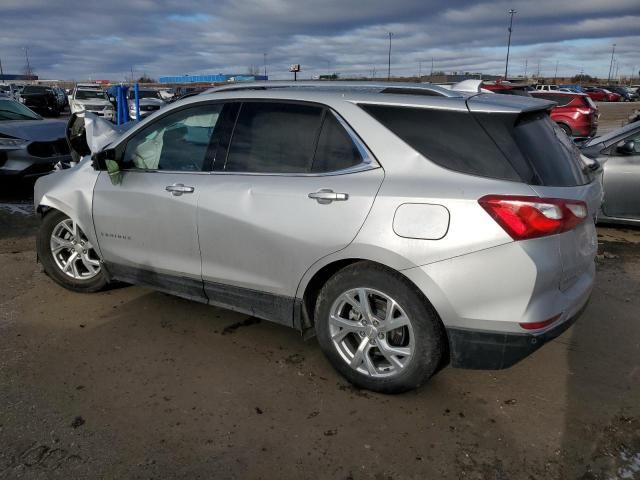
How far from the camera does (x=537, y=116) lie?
307cm

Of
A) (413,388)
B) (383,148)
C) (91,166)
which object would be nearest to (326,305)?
(413,388)

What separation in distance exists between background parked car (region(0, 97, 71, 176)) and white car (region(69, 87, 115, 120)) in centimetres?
1310

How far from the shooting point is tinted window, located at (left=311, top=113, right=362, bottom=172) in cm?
303

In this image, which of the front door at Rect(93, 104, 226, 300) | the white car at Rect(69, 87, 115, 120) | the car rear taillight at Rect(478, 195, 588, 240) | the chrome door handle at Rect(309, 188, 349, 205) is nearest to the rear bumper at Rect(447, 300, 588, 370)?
the car rear taillight at Rect(478, 195, 588, 240)

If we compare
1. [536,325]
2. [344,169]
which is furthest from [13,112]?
[536,325]

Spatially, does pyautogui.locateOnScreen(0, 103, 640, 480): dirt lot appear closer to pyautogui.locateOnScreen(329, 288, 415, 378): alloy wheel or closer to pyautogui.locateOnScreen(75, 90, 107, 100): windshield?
pyautogui.locateOnScreen(329, 288, 415, 378): alloy wheel

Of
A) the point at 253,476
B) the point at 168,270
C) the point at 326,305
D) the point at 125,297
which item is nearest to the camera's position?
the point at 253,476

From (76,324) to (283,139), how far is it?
2161 mm

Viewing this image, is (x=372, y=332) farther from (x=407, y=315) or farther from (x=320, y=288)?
(x=320, y=288)

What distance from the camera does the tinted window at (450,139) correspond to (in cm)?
270

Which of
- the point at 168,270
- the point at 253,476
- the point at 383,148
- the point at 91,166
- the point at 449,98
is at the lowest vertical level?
the point at 253,476

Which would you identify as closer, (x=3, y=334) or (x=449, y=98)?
(x=449, y=98)

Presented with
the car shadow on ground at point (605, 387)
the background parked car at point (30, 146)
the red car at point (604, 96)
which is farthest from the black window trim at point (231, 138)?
the red car at point (604, 96)

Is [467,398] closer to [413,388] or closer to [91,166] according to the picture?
[413,388]
